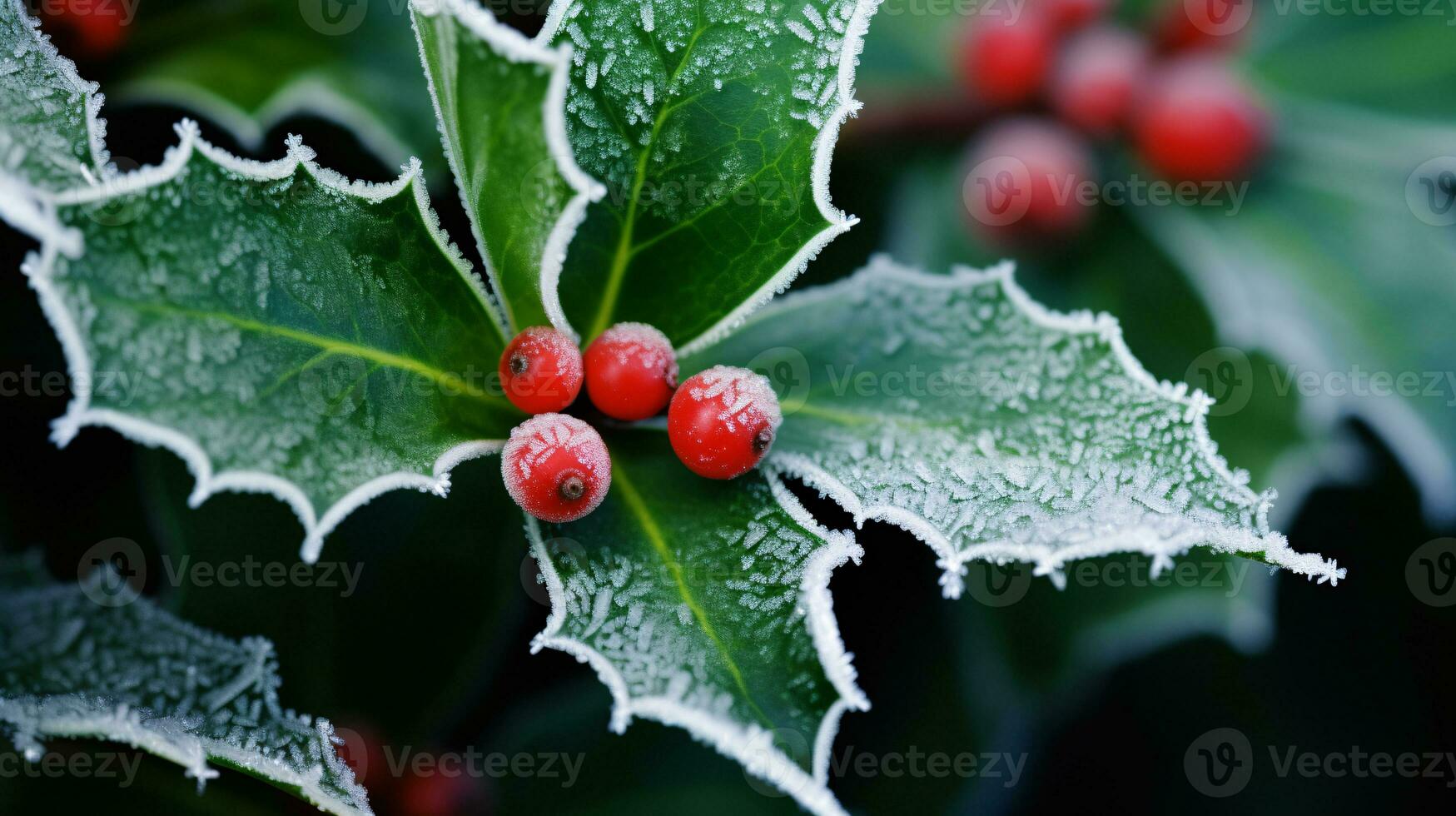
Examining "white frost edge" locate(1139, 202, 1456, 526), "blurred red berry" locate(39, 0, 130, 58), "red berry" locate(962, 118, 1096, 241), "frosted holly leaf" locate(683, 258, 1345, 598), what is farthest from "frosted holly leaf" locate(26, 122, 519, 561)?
"white frost edge" locate(1139, 202, 1456, 526)

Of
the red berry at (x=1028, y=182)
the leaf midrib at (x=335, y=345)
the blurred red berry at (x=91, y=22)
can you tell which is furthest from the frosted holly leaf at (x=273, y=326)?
the red berry at (x=1028, y=182)

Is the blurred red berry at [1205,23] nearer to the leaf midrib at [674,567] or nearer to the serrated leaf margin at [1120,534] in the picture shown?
the serrated leaf margin at [1120,534]

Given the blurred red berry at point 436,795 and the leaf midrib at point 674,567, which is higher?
the leaf midrib at point 674,567

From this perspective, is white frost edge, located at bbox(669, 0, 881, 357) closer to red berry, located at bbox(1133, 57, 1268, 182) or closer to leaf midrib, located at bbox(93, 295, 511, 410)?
leaf midrib, located at bbox(93, 295, 511, 410)

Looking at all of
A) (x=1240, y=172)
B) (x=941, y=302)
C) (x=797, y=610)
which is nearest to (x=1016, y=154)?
(x=1240, y=172)

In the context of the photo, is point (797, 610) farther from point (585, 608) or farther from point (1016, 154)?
point (1016, 154)
